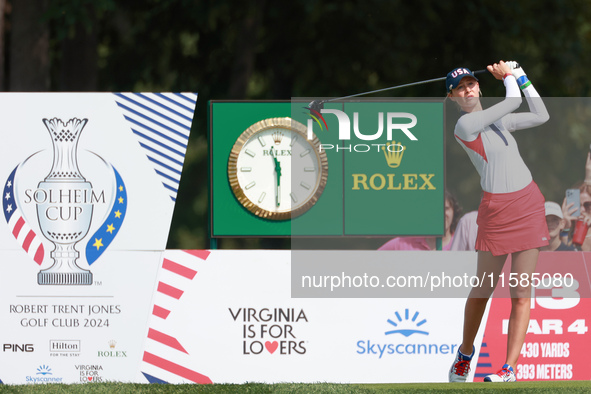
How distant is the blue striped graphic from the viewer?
21.4 ft

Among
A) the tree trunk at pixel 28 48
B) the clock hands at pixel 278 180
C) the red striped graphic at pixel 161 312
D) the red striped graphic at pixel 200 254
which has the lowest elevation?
the red striped graphic at pixel 161 312

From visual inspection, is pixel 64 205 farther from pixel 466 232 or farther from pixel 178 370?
pixel 466 232

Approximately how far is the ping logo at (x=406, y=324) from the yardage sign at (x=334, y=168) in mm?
644

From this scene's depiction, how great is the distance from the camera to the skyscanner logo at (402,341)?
6449mm

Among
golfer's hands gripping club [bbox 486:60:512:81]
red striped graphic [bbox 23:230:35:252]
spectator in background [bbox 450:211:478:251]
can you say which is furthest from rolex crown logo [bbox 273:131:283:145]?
red striped graphic [bbox 23:230:35:252]

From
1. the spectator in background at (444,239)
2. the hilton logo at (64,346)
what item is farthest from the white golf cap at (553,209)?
the hilton logo at (64,346)

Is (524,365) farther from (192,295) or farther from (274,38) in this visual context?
(274,38)

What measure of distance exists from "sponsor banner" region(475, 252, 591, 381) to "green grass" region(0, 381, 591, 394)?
0.55ft

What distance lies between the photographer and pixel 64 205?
21.4 feet

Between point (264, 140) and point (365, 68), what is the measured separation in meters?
7.50

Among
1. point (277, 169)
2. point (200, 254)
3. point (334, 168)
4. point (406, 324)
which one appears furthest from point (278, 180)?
point (406, 324)

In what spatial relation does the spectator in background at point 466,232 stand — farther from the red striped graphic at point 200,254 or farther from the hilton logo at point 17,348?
the hilton logo at point 17,348

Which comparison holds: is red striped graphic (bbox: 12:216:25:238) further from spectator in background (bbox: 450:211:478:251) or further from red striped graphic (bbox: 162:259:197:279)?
spectator in background (bbox: 450:211:478:251)

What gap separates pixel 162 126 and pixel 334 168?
1.38 m
